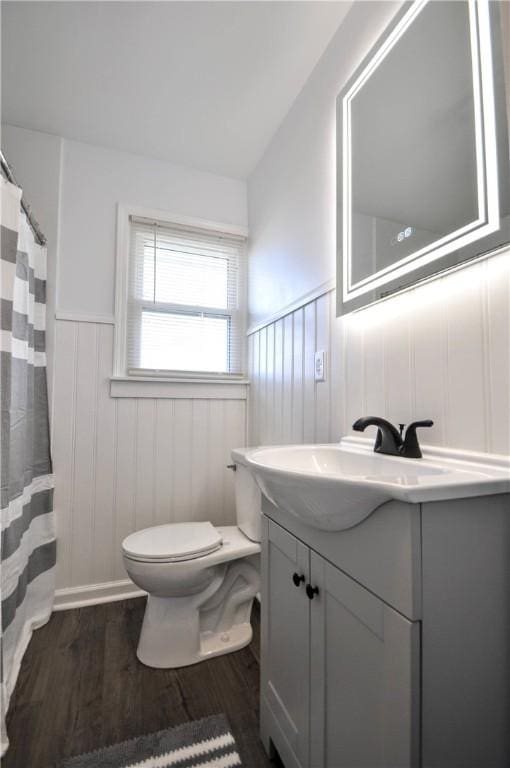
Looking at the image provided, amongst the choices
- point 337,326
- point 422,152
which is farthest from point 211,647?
point 422,152

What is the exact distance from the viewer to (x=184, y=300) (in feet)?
6.99

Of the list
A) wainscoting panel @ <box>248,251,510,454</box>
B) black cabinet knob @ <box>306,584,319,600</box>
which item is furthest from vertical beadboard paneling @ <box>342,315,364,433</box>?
black cabinet knob @ <box>306,584,319,600</box>

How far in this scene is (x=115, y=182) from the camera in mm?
1988

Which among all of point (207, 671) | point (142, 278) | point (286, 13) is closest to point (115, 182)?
point (142, 278)

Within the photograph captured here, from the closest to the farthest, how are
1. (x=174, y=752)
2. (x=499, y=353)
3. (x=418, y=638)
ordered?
(x=418, y=638), (x=499, y=353), (x=174, y=752)

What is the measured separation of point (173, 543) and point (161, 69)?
6.51 ft

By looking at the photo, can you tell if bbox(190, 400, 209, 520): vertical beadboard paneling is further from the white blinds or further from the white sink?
the white sink

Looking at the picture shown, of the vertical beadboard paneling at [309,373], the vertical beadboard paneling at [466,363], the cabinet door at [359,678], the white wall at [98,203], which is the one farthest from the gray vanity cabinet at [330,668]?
the white wall at [98,203]

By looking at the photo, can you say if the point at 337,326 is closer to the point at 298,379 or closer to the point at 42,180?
the point at 298,379

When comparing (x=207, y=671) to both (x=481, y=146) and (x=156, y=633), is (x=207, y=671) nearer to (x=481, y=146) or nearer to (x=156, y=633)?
(x=156, y=633)

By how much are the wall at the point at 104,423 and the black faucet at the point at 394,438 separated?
4.14 feet

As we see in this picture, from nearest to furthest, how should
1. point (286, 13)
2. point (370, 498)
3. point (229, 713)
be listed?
point (370, 498), point (229, 713), point (286, 13)

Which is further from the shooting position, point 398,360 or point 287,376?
point 287,376

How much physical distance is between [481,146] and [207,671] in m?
1.83
